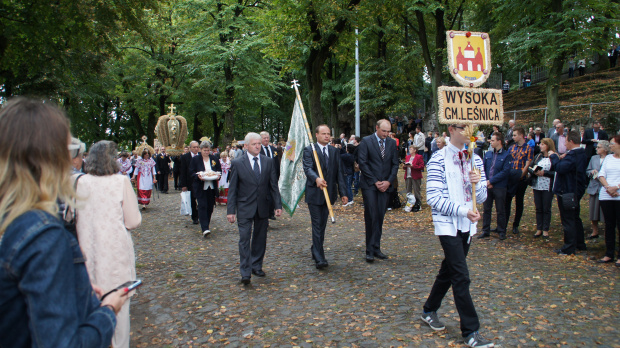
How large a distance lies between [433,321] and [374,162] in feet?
11.9

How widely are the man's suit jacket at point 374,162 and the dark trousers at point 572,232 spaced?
3.18m

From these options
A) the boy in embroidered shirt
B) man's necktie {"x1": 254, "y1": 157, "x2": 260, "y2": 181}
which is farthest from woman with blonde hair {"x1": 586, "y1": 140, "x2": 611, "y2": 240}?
man's necktie {"x1": 254, "y1": 157, "x2": 260, "y2": 181}

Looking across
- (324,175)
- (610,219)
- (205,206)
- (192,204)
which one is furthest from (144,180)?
(610,219)

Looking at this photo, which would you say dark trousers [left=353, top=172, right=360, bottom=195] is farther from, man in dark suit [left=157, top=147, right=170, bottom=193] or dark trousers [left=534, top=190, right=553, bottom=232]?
man in dark suit [left=157, top=147, right=170, bottom=193]

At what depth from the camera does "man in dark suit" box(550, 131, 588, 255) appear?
25.9 ft

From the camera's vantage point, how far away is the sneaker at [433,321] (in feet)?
15.4

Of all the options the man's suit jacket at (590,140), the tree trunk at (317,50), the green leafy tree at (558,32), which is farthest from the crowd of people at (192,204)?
the green leafy tree at (558,32)

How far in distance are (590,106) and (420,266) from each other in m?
16.5

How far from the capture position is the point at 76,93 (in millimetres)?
21469

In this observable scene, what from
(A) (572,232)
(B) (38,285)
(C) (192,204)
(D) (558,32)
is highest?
(D) (558,32)

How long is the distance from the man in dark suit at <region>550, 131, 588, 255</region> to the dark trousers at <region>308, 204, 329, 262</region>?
430cm

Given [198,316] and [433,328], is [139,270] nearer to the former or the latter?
[198,316]

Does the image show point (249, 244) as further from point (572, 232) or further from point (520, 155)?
point (520, 155)

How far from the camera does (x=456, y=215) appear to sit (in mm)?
4176
